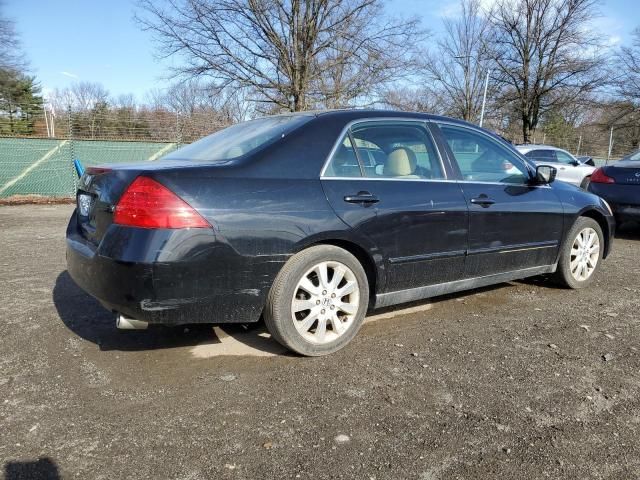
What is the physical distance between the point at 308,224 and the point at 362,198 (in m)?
0.45

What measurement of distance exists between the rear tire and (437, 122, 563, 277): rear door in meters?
0.22

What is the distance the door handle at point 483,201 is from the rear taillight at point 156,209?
2122 mm

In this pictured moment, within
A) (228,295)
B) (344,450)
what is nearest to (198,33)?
(228,295)

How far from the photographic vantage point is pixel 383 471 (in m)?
2.01

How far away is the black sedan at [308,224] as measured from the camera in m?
2.59

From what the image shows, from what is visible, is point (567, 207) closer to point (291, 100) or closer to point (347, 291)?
point (347, 291)

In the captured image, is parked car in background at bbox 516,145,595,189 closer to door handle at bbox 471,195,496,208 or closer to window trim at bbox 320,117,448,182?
door handle at bbox 471,195,496,208

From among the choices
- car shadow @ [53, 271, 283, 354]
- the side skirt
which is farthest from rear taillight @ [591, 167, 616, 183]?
car shadow @ [53, 271, 283, 354]

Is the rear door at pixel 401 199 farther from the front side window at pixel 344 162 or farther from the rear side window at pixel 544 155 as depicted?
the rear side window at pixel 544 155

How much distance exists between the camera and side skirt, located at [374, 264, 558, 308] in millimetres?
3402

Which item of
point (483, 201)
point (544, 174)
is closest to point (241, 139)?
point (483, 201)

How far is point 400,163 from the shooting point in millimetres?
3465

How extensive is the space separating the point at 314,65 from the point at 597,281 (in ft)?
35.3

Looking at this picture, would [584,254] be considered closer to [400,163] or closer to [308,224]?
[400,163]
